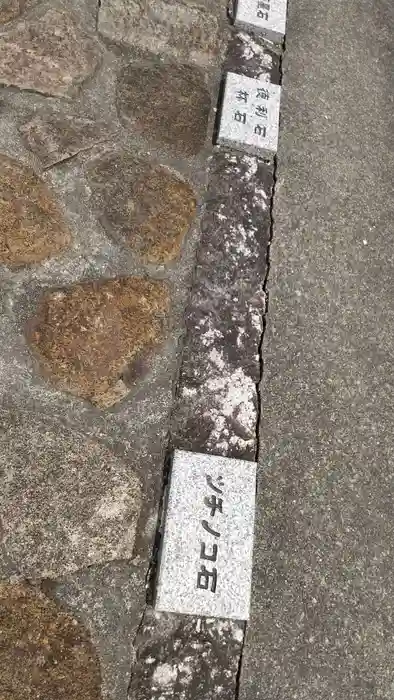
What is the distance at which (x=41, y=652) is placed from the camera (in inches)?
46.4

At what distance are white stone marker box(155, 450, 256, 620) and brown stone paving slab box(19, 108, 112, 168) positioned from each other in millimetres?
864

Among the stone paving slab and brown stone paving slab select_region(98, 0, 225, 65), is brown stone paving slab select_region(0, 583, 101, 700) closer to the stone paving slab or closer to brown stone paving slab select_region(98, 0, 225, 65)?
the stone paving slab

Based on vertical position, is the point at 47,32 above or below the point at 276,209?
above

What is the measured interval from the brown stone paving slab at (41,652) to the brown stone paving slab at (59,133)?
3.54ft

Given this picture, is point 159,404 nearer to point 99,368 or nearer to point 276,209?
point 99,368

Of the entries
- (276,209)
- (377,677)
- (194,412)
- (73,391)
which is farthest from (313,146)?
(377,677)

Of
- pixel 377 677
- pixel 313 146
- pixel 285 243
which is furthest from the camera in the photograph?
pixel 313 146

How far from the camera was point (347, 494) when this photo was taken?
1.49 m

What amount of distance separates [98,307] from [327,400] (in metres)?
0.63

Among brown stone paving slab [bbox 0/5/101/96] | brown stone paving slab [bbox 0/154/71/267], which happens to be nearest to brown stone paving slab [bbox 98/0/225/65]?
brown stone paving slab [bbox 0/5/101/96]

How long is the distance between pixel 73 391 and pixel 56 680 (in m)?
0.59

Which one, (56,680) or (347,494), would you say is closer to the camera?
(56,680)

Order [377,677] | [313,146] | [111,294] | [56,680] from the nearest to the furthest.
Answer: [56,680]
[377,677]
[111,294]
[313,146]

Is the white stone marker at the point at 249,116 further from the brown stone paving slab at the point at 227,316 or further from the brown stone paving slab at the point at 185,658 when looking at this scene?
the brown stone paving slab at the point at 185,658
